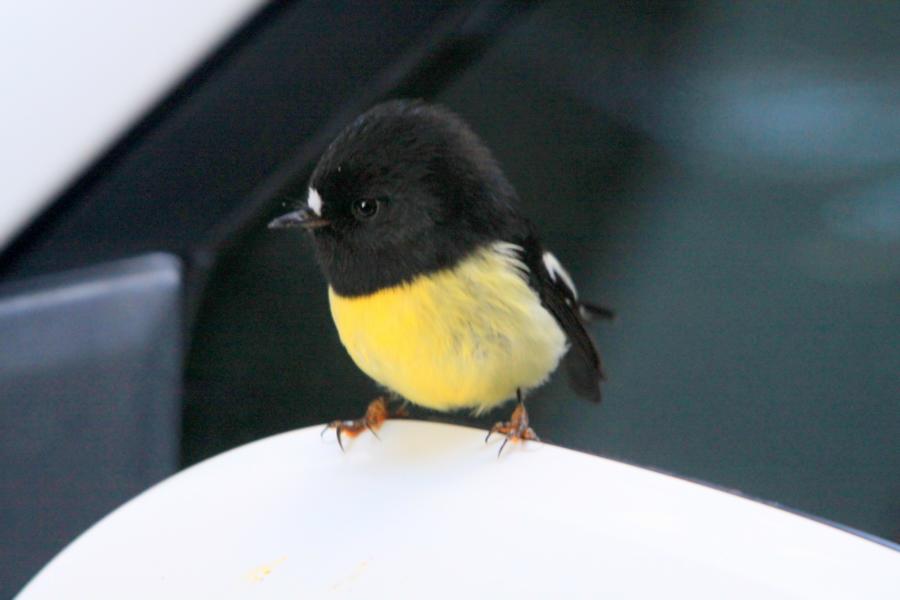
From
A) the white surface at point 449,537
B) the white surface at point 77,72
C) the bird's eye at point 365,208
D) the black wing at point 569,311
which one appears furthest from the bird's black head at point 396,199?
the white surface at point 77,72

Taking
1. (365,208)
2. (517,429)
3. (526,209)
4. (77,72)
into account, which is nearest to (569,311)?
(517,429)

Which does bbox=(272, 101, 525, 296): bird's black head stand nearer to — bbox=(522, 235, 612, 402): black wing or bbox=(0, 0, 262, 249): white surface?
bbox=(522, 235, 612, 402): black wing

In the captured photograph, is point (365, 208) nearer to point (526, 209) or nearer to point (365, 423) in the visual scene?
point (365, 423)

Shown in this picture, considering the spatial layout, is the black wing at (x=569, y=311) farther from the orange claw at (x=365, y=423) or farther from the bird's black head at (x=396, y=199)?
the orange claw at (x=365, y=423)

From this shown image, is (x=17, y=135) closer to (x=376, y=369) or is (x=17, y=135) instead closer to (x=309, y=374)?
(x=376, y=369)

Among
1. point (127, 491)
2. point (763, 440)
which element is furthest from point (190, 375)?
point (763, 440)

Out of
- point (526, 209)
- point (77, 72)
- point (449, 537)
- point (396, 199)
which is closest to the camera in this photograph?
point (449, 537)
